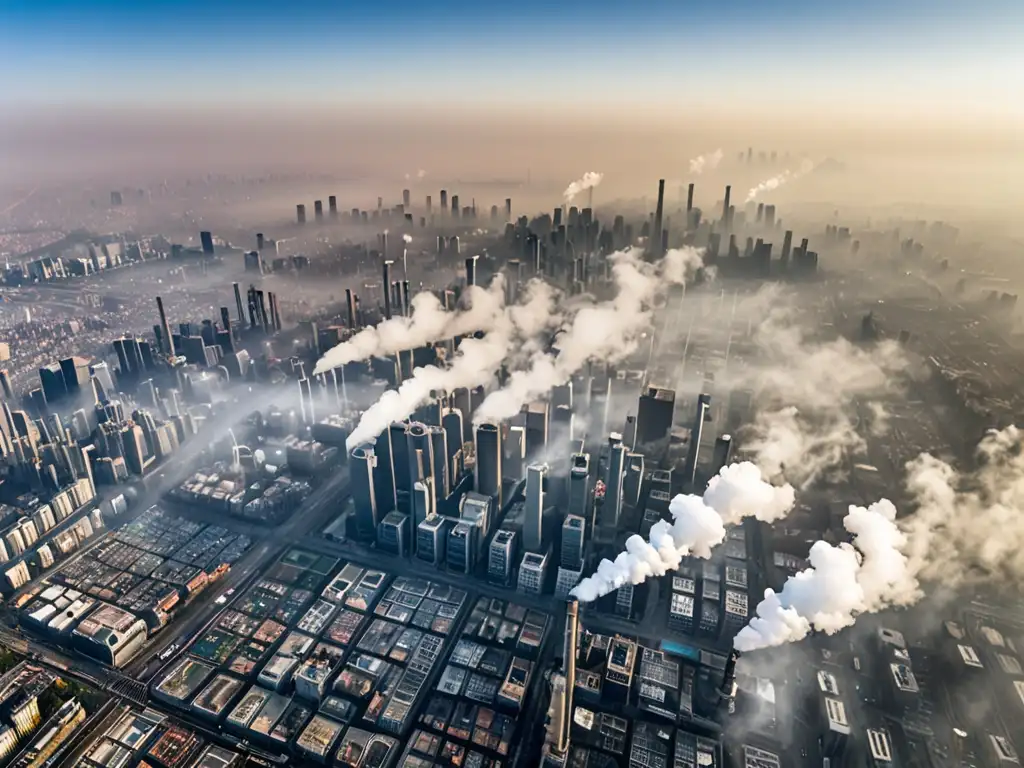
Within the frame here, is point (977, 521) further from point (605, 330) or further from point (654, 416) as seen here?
point (605, 330)

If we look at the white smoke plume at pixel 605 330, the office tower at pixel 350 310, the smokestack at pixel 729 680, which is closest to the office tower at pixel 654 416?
the white smoke plume at pixel 605 330

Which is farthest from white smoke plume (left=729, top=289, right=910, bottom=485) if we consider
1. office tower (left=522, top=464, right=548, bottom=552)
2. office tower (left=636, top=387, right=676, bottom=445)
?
office tower (left=522, top=464, right=548, bottom=552)

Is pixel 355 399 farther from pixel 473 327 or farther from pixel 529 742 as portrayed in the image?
pixel 529 742

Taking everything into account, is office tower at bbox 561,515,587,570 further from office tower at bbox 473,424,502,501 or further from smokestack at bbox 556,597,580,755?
smokestack at bbox 556,597,580,755

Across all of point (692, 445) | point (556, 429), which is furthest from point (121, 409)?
point (692, 445)

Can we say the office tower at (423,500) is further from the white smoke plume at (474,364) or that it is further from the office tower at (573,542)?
the office tower at (573,542)

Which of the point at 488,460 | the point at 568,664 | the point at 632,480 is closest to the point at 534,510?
the point at 488,460
